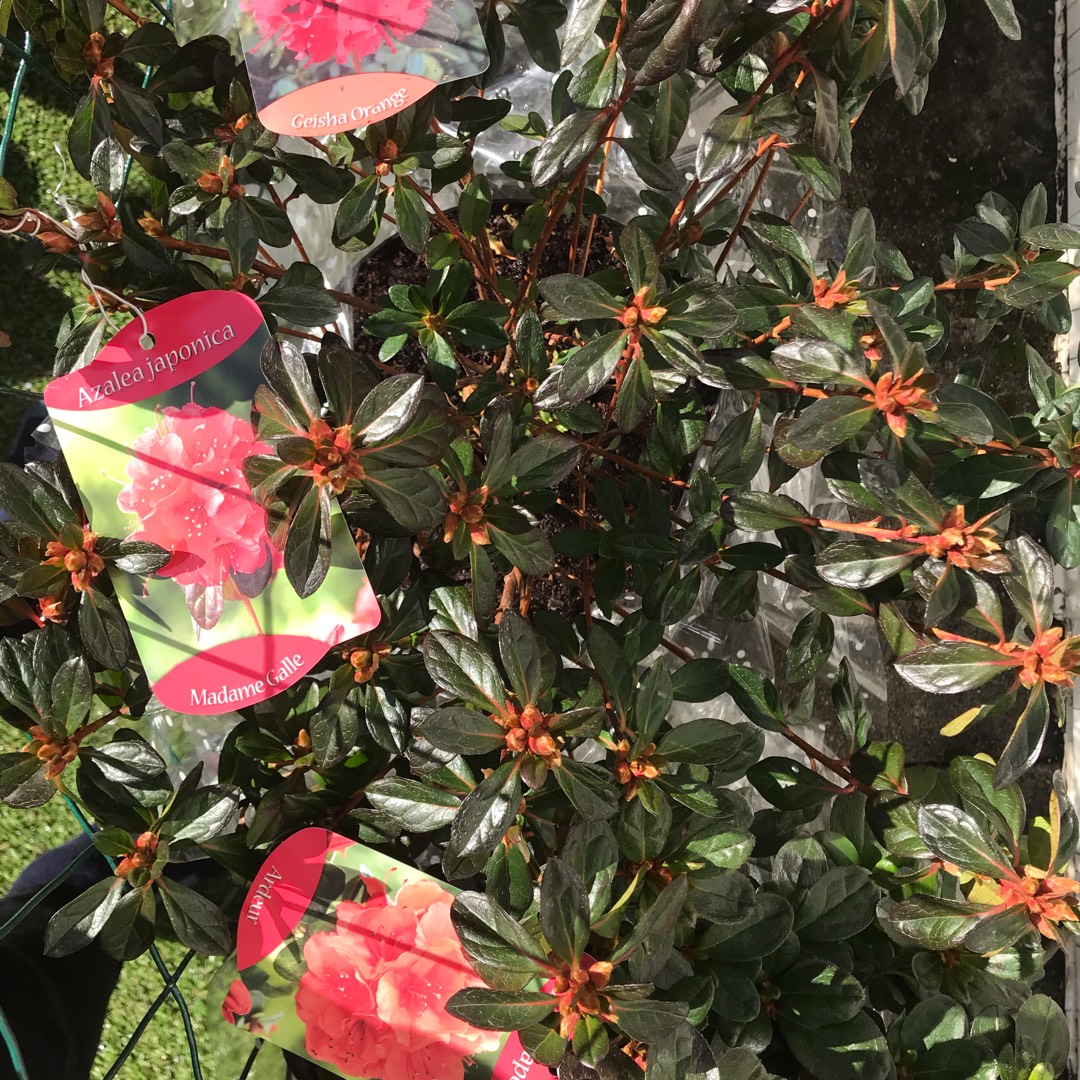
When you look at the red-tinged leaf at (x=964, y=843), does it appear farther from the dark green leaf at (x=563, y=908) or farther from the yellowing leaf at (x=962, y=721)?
the dark green leaf at (x=563, y=908)

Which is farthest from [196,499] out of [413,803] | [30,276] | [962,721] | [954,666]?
[30,276]

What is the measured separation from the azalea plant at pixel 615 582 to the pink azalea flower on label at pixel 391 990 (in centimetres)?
1

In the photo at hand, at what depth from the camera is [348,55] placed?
757mm

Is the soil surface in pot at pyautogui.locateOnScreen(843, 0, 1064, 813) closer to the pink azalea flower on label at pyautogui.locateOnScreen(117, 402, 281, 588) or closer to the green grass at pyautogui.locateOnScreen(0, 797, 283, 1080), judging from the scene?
the pink azalea flower on label at pyautogui.locateOnScreen(117, 402, 281, 588)

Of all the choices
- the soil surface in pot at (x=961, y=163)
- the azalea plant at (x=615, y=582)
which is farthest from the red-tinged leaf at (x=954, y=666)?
the soil surface in pot at (x=961, y=163)

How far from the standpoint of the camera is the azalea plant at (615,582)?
2.27 ft

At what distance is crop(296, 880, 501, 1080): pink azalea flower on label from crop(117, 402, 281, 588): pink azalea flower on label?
0.35 m

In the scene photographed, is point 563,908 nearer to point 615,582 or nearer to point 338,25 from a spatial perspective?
point 615,582

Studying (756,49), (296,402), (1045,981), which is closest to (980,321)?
(756,49)

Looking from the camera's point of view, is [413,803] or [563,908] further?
[413,803]

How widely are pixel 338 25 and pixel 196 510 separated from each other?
44 centimetres

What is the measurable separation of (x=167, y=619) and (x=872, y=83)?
0.88 m

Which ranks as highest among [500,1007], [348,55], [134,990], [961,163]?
[348,55]

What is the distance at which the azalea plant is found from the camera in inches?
27.2
